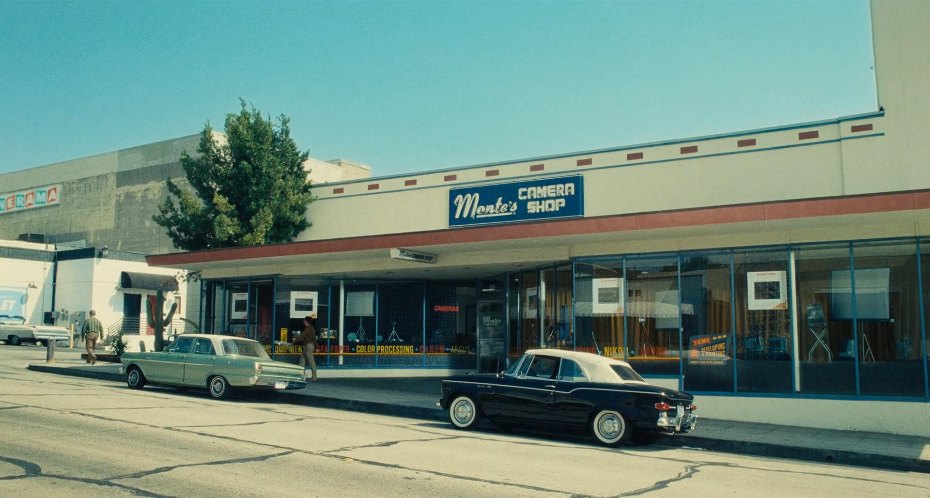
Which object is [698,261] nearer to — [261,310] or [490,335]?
[490,335]

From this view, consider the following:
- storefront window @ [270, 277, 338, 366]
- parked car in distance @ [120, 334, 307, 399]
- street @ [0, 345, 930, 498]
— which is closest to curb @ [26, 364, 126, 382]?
parked car in distance @ [120, 334, 307, 399]

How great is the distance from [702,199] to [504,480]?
11.1 metres

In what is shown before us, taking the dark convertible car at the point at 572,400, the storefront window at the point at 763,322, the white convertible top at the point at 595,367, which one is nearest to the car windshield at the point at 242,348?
the dark convertible car at the point at 572,400

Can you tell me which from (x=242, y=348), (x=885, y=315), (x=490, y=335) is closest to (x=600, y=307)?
(x=885, y=315)

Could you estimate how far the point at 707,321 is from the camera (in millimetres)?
16625

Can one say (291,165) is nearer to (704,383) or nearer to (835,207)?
(704,383)


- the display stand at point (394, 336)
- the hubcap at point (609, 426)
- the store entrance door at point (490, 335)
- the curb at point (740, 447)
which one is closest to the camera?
the curb at point (740, 447)

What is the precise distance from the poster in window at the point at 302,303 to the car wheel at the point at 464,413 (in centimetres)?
979

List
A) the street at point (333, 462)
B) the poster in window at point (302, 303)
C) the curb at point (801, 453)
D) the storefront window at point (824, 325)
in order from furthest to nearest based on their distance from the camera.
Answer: the poster in window at point (302, 303) < the storefront window at point (824, 325) < the curb at point (801, 453) < the street at point (333, 462)

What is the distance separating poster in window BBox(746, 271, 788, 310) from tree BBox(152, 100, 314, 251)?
1332cm

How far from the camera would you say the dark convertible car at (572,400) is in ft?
40.7

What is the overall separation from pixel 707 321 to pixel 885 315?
3.24 m

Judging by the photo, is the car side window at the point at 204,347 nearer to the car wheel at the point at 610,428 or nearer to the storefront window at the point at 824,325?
the car wheel at the point at 610,428

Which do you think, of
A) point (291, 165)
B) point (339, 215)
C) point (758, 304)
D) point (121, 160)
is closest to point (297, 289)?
point (339, 215)
